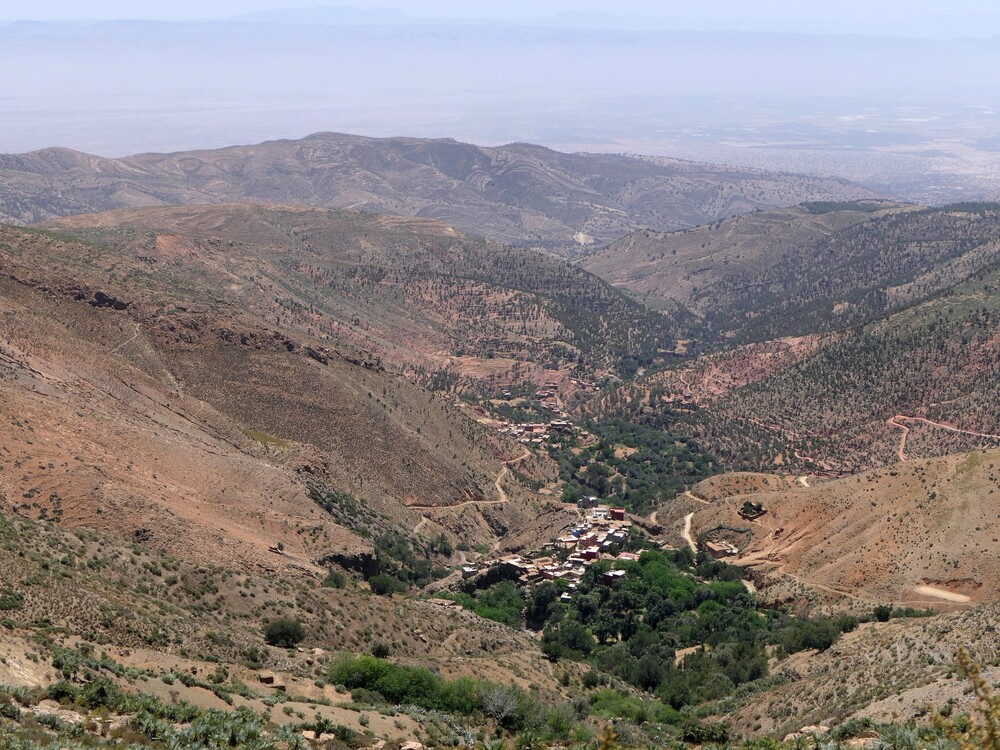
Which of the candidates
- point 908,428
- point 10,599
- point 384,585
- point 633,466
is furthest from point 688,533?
point 10,599

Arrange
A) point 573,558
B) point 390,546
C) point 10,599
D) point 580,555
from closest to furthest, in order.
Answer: point 10,599 → point 573,558 → point 580,555 → point 390,546

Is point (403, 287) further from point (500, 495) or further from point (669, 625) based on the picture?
point (669, 625)

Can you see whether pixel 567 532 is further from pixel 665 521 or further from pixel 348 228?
pixel 348 228

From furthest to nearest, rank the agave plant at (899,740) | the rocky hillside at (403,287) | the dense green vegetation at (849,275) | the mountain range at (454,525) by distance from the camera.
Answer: the dense green vegetation at (849,275), the rocky hillside at (403,287), the mountain range at (454,525), the agave plant at (899,740)

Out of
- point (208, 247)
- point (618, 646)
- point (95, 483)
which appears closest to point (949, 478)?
point (618, 646)

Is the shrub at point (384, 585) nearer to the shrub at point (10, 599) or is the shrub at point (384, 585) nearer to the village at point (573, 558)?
the village at point (573, 558)

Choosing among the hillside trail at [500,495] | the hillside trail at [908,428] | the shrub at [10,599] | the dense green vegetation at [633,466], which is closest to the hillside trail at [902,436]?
the hillside trail at [908,428]
